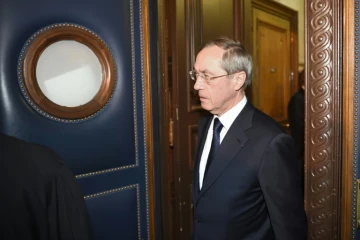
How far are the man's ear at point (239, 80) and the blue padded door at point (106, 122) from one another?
1.08 m

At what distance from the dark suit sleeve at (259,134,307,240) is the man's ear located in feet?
1.06

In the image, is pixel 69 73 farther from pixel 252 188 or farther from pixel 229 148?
pixel 252 188

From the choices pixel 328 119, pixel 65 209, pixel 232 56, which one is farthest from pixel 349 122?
pixel 65 209

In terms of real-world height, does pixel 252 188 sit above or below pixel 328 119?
below

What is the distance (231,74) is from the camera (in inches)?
59.4

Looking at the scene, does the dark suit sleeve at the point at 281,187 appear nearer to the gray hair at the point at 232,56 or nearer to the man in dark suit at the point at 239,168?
the man in dark suit at the point at 239,168

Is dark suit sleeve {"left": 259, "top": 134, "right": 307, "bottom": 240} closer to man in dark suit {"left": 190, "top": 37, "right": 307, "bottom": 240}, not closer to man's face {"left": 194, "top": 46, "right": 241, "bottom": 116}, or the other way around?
man in dark suit {"left": 190, "top": 37, "right": 307, "bottom": 240}

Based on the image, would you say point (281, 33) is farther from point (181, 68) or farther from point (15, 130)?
point (15, 130)

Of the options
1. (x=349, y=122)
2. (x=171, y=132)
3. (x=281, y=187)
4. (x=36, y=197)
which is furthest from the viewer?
(x=171, y=132)

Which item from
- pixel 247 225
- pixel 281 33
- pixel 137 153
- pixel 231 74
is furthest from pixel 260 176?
pixel 281 33

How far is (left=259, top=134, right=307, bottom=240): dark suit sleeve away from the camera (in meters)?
1.30

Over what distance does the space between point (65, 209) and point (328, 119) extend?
128cm

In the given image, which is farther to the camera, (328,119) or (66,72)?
(66,72)

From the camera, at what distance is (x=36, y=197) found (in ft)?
3.46
